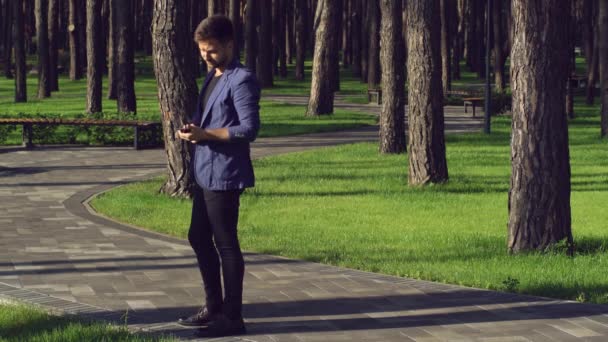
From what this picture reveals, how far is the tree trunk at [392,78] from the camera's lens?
2253 cm

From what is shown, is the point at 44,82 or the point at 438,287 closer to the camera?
the point at 438,287

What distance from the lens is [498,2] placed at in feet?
181

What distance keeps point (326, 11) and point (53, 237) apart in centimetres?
2318

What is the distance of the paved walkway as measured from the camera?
782 cm

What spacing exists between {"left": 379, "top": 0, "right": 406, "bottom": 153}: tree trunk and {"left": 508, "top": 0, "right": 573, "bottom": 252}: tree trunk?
1115 centimetres

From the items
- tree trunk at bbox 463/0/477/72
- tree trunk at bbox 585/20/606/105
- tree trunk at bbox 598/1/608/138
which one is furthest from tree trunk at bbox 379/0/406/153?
tree trunk at bbox 463/0/477/72

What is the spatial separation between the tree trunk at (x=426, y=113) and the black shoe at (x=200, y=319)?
10121mm

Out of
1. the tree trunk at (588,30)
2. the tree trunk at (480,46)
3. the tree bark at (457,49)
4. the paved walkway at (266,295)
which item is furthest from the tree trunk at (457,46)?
the paved walkway at (266,295)

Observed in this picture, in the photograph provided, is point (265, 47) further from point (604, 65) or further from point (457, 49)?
point (604, 65)

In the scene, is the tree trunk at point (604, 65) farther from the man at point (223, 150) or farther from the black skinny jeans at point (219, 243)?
the man at point (223, 150)

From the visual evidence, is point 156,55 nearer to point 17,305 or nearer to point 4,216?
point 4,216

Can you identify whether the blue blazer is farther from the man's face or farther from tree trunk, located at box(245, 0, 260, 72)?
tree trunk, located at box(245, 0, 260, 72)

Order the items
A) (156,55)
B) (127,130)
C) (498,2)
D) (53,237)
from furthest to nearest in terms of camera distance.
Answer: (498,2)
(127,130)
(156,55)
(53,237)

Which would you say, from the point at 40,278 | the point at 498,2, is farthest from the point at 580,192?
the point at 498,2
